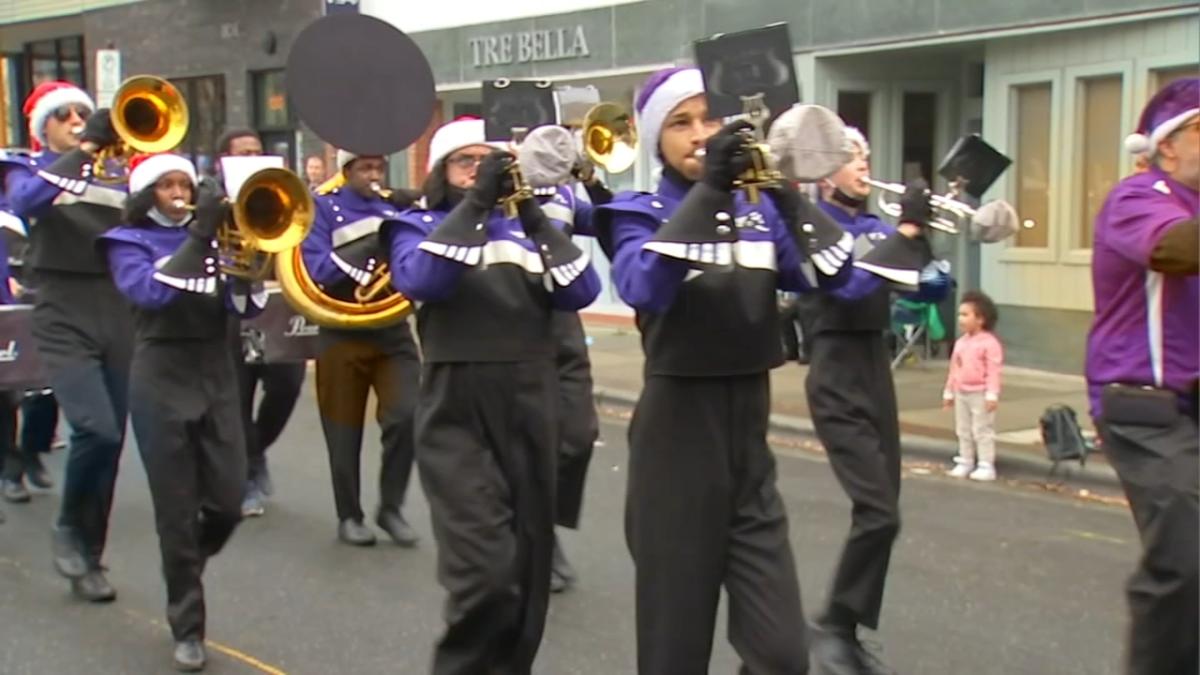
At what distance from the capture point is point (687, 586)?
3.86 m

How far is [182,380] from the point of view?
5.38 meters

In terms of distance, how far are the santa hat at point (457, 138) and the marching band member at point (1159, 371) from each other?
2059 mm

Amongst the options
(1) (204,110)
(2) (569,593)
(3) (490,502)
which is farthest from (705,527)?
(1) (204,110)

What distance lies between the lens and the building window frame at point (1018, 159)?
12.2 m

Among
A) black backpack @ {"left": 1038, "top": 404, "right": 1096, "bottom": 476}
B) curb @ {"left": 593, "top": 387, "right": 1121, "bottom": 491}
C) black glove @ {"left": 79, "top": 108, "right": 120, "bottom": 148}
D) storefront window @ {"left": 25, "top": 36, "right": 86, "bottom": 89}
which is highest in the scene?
storefront window @ {"left": 25, "top": 36, "right": 86, "bottom": 89}

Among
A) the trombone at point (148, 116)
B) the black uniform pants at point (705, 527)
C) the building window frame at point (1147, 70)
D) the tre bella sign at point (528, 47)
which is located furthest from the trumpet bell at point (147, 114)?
the tre bella sign at point (528, 47)

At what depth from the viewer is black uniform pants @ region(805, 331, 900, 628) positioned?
16.2ft

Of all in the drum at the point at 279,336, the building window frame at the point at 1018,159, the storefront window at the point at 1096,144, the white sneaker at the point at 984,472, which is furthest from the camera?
the building window frame at the point at 1018,159

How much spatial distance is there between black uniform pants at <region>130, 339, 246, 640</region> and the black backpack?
5.14 meters

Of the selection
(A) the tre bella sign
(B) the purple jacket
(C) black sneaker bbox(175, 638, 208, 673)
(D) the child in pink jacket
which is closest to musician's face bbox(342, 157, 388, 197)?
(C) black sneaker bbox(175, 638, 208, 673)

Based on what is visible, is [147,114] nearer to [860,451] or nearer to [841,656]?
[860,451]

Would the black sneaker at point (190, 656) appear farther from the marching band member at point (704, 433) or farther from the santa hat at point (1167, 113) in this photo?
the santa hat at point (1167, 113)

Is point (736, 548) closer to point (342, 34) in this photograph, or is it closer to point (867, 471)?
point (867, 471)

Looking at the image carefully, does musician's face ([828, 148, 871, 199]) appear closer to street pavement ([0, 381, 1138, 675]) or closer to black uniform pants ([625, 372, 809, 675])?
black uniform pants ([625, 372, 809, 675])
